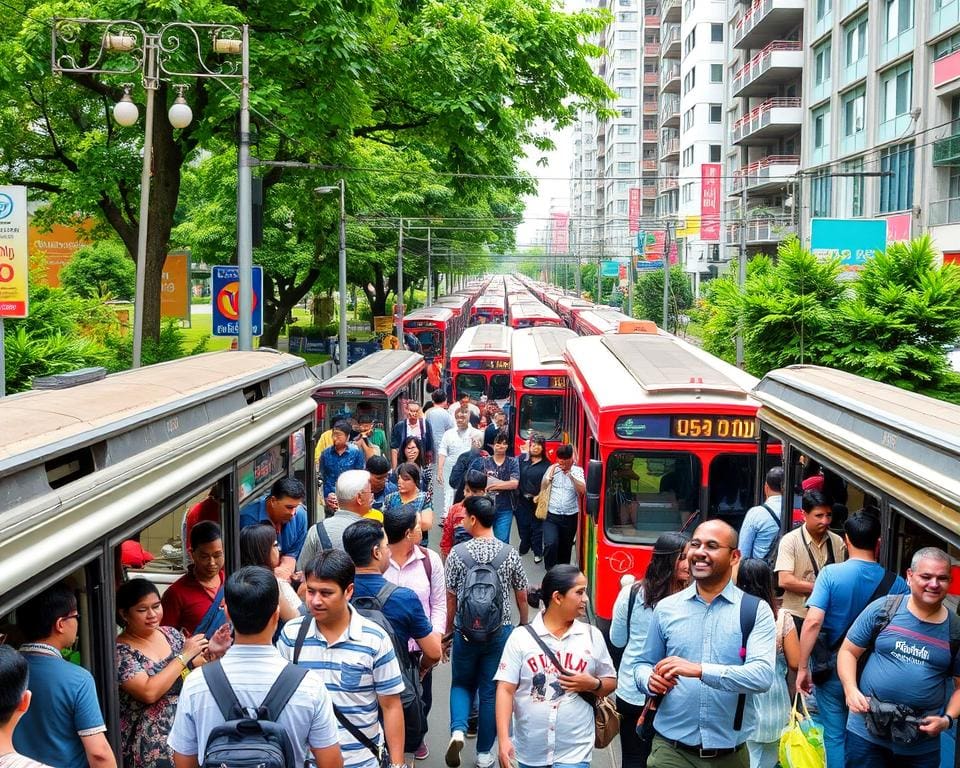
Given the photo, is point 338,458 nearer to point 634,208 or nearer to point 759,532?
point 759,532

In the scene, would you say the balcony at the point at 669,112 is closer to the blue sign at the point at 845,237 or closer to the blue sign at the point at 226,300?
the blue sign at the point at 845,237

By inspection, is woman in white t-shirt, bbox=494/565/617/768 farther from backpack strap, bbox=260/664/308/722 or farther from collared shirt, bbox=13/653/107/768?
collared shirt, bbox=13/653/107/768

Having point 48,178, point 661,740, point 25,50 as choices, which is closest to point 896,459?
point 661,740

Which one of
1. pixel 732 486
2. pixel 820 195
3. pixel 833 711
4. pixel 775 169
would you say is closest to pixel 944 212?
pixel 820 195

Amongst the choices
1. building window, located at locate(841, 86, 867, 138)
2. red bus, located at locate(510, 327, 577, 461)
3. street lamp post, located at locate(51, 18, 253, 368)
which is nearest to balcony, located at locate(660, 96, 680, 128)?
building window, located at locate(841, 86, 867, 138)

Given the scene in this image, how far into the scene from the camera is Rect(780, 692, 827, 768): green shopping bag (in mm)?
4883

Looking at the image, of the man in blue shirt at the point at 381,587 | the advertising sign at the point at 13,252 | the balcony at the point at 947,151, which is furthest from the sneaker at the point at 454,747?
the balcony at the point at 947,151

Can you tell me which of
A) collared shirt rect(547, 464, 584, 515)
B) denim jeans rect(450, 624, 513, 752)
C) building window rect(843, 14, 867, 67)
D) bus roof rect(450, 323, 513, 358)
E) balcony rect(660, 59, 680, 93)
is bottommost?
denim jeans rect(450, 624, 513, 752)

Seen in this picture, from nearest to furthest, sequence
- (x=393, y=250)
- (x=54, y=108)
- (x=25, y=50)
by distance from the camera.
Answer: (x=25, y=50), (x=54, y=108), (x=393, y=250)

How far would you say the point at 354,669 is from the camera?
15.3ft

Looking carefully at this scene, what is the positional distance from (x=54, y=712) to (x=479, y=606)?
9.75 feet

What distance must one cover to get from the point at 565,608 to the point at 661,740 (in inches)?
25.6

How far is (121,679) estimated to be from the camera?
476 cm

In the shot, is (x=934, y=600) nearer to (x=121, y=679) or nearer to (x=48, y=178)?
(x=121, y=679)
